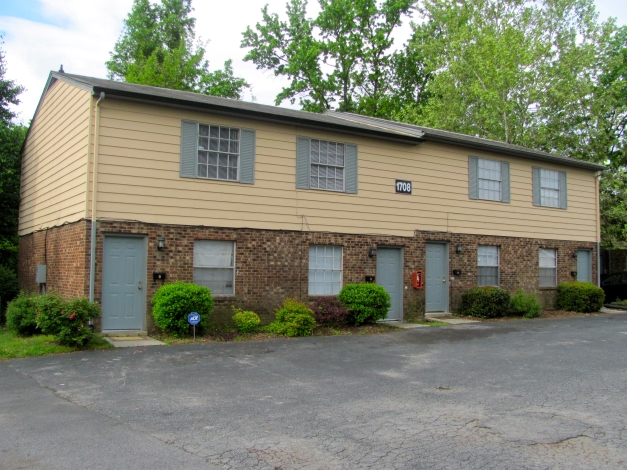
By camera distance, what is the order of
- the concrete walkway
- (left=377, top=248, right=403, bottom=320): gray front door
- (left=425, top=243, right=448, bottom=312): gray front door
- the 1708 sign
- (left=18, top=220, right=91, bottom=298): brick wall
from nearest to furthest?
Answer: 1. the concrete walkway
2. (left=18, top=220, right=91, bottom=298): brick wall
3. (left=377, top=248, right=403, bottom=320): gray front door
4. the 1708 sign
5. (left=425, top=243, right=448, bottom=312): gray front door

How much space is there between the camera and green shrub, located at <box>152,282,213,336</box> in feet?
39.0

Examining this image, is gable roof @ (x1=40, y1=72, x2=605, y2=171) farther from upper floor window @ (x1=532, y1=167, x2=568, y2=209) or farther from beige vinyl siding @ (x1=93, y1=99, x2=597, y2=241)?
upper floor window @ (x1=532, y1=167, x2=568, y2=209)

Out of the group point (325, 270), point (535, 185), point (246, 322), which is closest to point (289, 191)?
point (325, 270)

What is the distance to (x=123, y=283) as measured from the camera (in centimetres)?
1245

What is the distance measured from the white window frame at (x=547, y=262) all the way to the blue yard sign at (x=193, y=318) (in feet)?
41.6

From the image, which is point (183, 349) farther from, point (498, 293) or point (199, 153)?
point (498, 293)

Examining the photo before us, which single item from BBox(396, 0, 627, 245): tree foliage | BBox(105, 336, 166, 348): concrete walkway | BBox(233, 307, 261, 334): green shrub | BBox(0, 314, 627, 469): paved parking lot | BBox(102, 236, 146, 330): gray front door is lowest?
BBox(0, 314, 627, 469): paved parking lot

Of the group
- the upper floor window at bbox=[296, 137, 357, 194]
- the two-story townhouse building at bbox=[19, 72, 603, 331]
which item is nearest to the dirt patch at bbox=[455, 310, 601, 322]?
the two-story townhouse building at bbox=[19, 72, 603, 331]

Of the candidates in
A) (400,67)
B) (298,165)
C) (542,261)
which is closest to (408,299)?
(298,165)

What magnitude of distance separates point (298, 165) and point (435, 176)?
472 cm

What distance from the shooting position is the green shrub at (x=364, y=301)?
14328mm

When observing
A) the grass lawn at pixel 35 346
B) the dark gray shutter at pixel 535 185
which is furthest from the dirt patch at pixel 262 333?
the dark gray shutter at pixel 535 185

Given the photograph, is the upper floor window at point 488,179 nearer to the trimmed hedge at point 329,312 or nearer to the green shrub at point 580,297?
the green shrub at point 580,297

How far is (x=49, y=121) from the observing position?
1577cm
